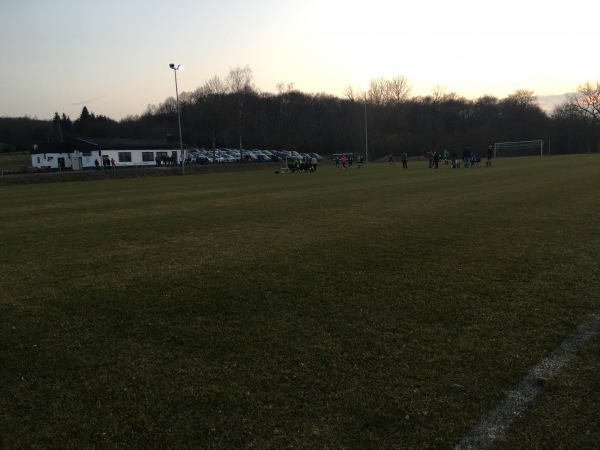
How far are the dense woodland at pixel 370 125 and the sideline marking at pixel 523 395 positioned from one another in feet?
254

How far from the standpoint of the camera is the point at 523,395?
3.43 metres

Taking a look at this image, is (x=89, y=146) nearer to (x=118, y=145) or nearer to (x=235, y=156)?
(x=118, y=145)

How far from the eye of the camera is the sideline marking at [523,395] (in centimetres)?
297

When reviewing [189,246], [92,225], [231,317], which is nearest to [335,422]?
[231,317]

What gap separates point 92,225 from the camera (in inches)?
511

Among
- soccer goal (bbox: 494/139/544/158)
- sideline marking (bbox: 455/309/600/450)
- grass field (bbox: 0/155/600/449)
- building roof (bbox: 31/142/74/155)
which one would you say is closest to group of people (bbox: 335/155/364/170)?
soccer goal (bbox: 494/139/544/158)

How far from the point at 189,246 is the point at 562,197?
45.9ft

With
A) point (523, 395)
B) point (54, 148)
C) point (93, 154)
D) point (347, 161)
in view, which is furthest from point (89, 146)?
point (523, 395)

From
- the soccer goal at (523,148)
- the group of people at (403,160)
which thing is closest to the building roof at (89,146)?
the group of people at (403,160)

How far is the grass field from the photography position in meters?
3.14

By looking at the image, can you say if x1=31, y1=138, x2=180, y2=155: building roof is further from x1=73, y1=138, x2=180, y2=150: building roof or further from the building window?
the building window

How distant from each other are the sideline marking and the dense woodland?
7742cm

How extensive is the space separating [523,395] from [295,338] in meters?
2.11

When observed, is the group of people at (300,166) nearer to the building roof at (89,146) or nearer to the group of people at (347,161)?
the group of people at (347,161)
